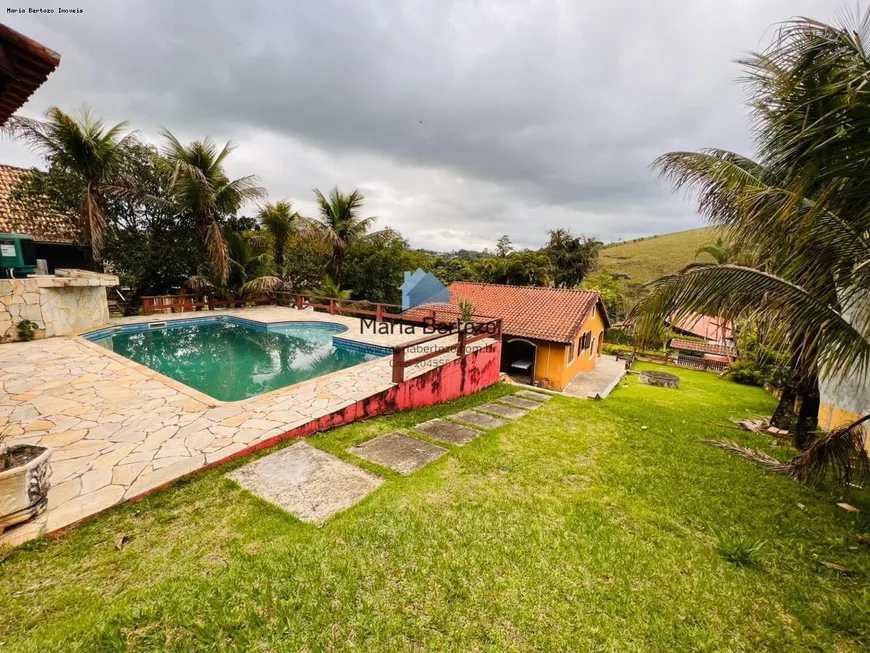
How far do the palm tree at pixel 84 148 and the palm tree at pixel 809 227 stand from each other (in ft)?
56.5

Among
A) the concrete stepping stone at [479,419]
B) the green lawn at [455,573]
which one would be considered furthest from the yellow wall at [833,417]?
the concrete stepping stone at [479,419]

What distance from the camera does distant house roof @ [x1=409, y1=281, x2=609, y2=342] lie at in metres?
15.2

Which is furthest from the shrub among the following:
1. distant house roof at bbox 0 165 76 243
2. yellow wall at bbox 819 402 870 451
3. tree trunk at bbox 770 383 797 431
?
distant house roof at bbox 0 165 76 243

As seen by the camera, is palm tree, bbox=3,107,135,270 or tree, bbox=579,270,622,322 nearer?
palm tree, bbox=3,107,135,270

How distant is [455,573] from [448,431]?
296cm

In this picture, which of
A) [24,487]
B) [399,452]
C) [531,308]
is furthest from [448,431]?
[531,308]

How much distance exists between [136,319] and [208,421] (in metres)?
12.0

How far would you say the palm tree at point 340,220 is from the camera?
17.7 meters

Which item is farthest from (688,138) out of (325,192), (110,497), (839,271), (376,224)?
(325,192)

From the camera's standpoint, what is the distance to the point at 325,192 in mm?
17672

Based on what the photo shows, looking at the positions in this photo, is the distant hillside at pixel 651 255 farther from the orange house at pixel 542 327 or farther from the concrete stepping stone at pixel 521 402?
the concrete stepping stone at pixel 521 402

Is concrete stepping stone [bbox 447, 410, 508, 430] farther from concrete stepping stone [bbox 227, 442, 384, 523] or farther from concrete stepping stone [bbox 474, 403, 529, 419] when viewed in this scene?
concrete stepping stone [bbox 227, 442, 384, 523]

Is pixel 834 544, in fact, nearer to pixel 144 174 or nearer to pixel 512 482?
pixel 512 482

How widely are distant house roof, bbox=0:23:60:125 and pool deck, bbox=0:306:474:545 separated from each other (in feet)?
12.2
